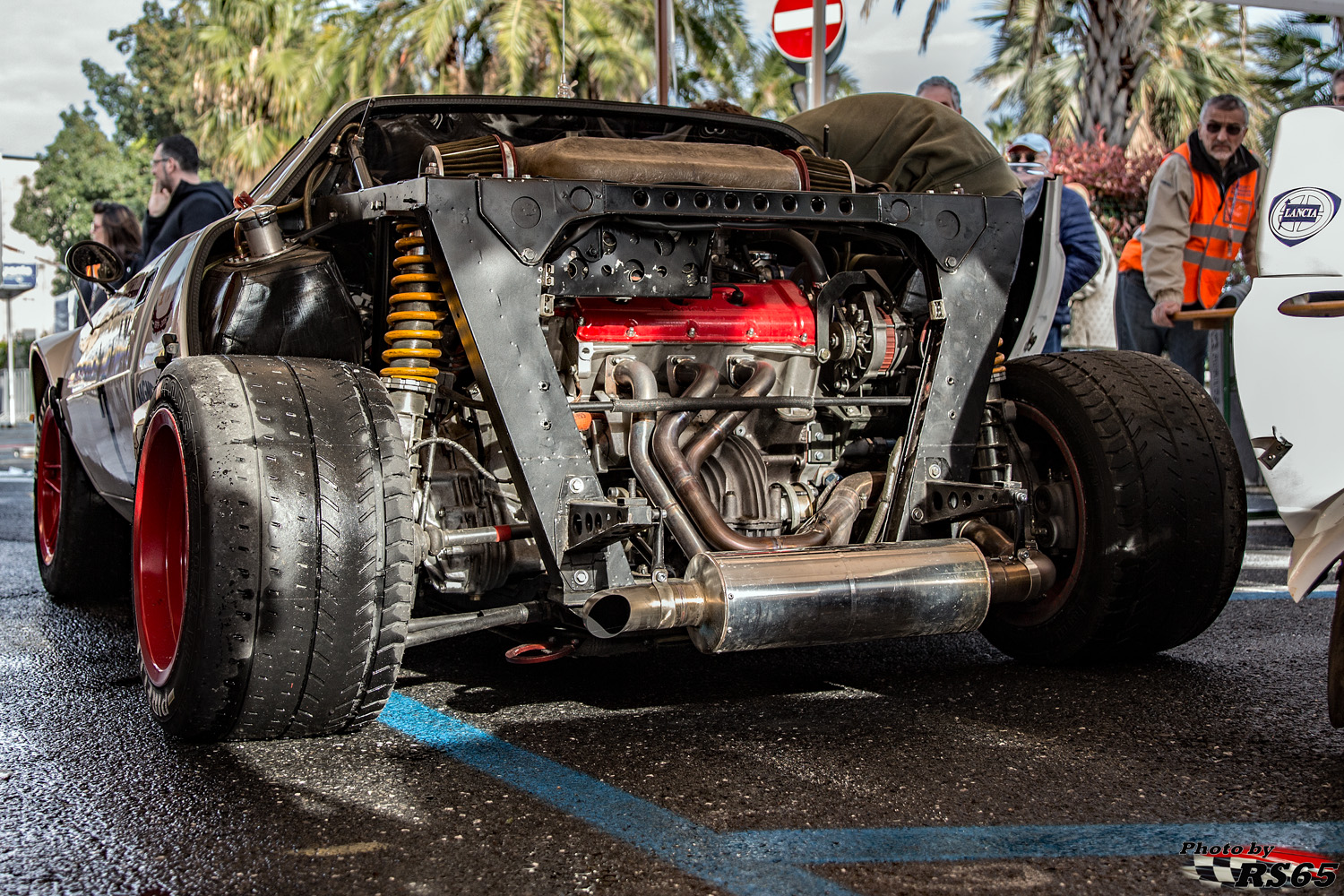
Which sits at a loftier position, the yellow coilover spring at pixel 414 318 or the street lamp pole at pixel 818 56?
the street lamp pole at pixel 818 56

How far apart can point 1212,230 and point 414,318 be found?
5768 mm

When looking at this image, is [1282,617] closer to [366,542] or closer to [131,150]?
[366,542]

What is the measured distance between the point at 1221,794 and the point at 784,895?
3.63 feet

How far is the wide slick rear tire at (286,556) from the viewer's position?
281cm

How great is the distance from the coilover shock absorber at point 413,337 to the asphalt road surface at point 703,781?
0.83m

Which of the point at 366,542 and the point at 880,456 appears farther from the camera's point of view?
the point at 880,456

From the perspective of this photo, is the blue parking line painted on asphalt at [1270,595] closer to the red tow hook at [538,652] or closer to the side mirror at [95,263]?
the red tow hook at [538,652]

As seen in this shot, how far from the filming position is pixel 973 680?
12.4 feet

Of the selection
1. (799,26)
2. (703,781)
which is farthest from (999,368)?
(799,26)

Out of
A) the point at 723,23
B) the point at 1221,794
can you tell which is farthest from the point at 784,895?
the point at 723,23

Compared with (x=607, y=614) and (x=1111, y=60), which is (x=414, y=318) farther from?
(x=1111, y=60)

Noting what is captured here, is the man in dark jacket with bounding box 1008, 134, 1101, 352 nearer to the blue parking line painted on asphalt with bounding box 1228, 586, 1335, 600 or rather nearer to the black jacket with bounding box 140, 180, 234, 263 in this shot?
the blue parking line painted on asphalt with bounding box 1228, 586, 1335, 600

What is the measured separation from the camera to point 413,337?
11.1ft

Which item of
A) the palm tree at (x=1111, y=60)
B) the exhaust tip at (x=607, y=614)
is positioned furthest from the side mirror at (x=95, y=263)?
the palm tree at (x=1111, y=60)
